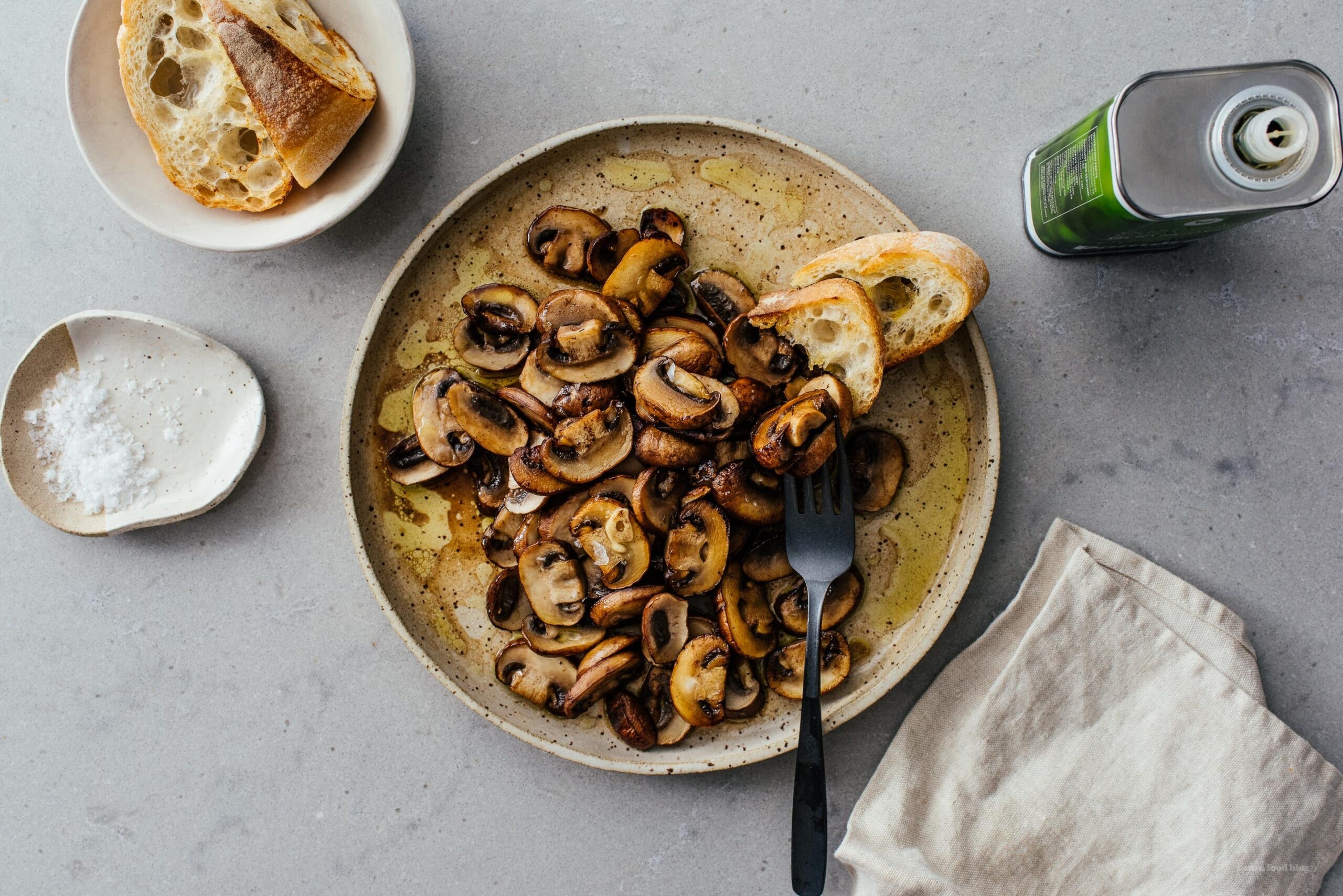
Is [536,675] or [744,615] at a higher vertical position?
[744,615]

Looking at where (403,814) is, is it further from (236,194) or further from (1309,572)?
(1309,572)

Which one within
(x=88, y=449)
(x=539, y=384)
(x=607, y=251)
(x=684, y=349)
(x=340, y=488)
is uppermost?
Answer: (x=607, y=251)

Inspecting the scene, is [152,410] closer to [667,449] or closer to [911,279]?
[667,449]

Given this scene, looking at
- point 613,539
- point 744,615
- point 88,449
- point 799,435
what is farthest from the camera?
point 88,449

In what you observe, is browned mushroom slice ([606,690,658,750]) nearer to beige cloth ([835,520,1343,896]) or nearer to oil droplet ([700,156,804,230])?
beige cloth ([835,520,1343,896])

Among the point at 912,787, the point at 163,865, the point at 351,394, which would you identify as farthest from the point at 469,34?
the point at 163,865

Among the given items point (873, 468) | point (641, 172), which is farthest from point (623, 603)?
point (641, 172)
